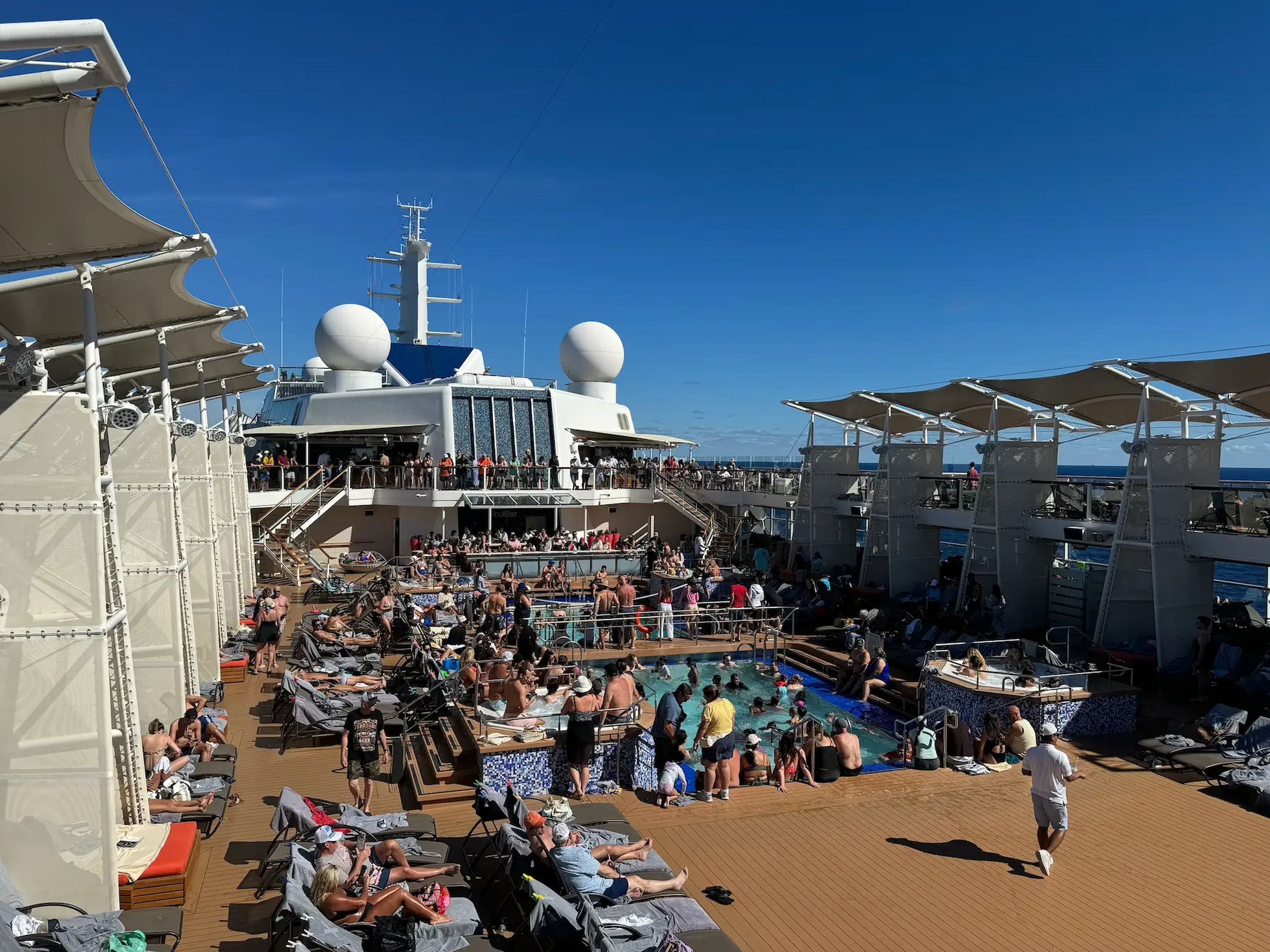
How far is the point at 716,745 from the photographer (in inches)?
349

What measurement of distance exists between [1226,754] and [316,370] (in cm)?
3369

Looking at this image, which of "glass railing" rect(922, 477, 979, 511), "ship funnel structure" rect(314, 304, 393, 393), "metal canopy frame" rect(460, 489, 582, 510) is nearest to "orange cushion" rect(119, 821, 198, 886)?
"glass railing" rect(922, 477, 979, 511)

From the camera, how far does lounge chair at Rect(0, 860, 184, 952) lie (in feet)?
16.6

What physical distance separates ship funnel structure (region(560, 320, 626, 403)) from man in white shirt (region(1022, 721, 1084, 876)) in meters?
27.2

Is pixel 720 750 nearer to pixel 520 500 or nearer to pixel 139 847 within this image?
pixel 139 847

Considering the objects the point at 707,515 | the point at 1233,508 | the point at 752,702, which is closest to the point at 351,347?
the point at 707,515

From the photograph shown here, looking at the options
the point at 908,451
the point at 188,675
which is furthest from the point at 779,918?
the point at 908,451

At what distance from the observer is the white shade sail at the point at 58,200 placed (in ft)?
15.4

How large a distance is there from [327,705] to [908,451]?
1502 cm

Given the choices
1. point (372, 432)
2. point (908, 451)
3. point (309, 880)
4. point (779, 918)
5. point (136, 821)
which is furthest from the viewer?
point (372, 432)

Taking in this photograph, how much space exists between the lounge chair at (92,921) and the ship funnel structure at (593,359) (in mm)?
28577

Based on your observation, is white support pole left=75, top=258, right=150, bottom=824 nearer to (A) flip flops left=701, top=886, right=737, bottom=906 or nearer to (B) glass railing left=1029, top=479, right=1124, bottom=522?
(A) flip flops left=701, top=886, right=737, bottom=906

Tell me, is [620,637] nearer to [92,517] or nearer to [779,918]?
[779,918]

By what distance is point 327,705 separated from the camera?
35.2 ft
